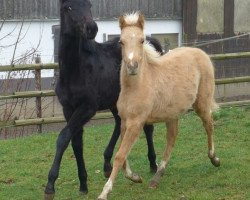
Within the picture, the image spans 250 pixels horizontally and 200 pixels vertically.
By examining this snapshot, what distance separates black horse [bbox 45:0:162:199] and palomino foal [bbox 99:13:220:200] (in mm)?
383

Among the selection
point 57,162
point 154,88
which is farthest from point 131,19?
point 57,162

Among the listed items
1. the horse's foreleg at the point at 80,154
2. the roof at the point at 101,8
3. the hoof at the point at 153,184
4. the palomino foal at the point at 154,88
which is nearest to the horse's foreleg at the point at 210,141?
the palomino foal at the point at 154,88

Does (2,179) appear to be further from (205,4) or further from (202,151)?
(205,4)

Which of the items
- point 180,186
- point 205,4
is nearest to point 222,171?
point 180,186

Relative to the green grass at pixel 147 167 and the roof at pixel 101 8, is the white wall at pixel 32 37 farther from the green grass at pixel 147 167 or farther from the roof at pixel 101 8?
the green grass at pixel 147 167

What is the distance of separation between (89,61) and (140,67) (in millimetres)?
728

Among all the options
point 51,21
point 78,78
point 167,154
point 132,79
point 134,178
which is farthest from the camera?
point 51,21

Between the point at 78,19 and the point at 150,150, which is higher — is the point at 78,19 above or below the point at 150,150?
above

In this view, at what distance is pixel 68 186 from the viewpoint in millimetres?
7016

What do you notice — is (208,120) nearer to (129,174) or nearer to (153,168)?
(153,168)

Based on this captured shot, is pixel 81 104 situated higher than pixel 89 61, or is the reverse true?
pixel 89 61

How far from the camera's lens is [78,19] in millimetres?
5973

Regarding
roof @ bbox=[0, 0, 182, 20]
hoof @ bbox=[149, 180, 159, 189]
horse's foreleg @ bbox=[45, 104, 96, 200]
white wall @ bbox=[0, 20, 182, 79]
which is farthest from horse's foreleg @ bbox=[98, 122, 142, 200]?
roof @ bbox=[0, 0, 182, 20]

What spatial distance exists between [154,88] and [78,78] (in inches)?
32.1
